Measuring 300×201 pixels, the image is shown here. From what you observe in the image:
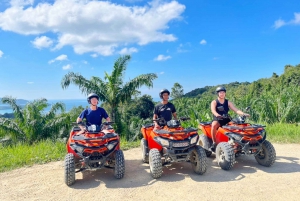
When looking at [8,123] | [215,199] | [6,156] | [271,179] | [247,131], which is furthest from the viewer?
[8,123]

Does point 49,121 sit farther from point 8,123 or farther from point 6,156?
point 6,156

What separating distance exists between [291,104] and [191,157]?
7.99 metres

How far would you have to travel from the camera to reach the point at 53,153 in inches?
275

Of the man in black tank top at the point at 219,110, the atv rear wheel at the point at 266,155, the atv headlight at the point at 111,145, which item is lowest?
the atv rear wheel at the point at 266,155

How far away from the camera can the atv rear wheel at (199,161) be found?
15.7ft

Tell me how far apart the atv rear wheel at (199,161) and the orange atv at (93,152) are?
1.47 metres

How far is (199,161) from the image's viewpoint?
15.7 feet

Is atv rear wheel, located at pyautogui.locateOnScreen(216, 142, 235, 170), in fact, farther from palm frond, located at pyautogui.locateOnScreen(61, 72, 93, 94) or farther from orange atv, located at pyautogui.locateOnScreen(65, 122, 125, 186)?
palm frond, located at pyautogui.locateOnScreen(61, 72, 93, 94)

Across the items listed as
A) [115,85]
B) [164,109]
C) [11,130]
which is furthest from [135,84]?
[164,109]

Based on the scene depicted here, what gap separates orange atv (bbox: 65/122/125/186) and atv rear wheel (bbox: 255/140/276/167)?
303cm

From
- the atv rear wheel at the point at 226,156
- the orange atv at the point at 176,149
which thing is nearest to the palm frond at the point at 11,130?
the orange atv at the point at 176,149

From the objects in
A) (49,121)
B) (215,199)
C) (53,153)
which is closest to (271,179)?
(215,199)

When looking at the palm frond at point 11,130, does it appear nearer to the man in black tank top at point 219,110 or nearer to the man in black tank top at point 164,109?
the man in black tank top at point 164,109

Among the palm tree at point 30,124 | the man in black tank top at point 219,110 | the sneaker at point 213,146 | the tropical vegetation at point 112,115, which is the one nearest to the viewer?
the man in black tank top at point 219,110
